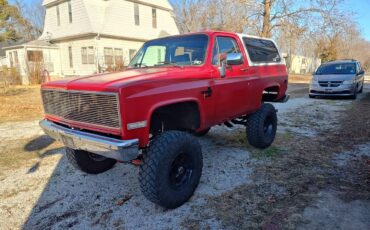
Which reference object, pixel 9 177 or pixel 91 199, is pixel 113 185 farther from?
pixel 9 177

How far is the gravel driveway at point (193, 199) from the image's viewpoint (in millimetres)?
3273

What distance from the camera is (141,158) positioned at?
3.54 m

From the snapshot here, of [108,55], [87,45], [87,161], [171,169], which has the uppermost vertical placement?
[87,45]

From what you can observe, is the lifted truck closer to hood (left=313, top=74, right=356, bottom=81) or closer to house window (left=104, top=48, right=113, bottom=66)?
hood (left=313, top=74, right=356, bottom=81)

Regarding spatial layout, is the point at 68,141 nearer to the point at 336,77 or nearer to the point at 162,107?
the point at 162,107

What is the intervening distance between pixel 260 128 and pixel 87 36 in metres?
17.7

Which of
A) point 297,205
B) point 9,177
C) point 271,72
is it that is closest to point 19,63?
point 9,177

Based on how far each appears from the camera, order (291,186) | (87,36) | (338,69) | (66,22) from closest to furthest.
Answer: (291,186), (338,69), (87,36), (66,22)

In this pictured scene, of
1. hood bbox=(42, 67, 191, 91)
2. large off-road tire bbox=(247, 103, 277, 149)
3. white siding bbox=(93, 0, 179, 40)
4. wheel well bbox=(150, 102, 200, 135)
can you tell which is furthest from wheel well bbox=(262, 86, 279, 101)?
white siding bbox=(93, 0, 179, 40)

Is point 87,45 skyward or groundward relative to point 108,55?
skyward

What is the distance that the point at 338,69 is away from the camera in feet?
43.3

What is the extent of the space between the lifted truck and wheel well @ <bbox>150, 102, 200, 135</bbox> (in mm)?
14

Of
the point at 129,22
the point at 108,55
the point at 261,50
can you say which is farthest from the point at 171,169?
the point at 129,22

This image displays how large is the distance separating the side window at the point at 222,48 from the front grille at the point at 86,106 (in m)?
1.80
